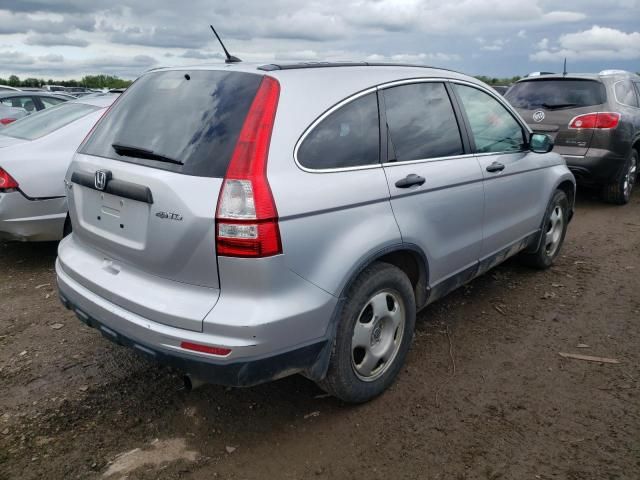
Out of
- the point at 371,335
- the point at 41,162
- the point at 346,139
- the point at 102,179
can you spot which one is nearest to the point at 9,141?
the point at 41,162

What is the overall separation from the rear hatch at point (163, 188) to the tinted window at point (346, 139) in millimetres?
351

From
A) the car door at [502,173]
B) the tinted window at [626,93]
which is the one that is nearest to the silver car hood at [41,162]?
the car door at [502,173]

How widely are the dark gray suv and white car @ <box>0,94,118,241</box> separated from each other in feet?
19.2

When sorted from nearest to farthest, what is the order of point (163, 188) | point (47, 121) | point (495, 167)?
point (163, 188) < point (495, 167) < point (47, 121)

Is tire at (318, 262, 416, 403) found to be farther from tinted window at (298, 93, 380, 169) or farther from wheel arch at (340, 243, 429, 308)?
tinted window at (298, 93, 380, 169)

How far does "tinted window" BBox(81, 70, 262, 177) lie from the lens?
2.42 metres

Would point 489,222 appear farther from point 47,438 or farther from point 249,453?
point 47,438

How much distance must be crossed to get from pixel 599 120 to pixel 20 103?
9.78 meters

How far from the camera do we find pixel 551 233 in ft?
16.7

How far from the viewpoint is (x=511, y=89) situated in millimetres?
8125

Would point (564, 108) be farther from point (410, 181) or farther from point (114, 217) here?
point (114, 217)

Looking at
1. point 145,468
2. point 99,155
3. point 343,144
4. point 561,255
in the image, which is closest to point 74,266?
point 99,155

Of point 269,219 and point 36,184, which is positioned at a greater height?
point 269,219

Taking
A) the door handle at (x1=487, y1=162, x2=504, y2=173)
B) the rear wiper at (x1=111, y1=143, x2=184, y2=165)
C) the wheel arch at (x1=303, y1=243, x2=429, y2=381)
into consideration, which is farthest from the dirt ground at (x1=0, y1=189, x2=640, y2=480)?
the rear wiper at (x1=111, y1=143, x2=184, y2=165)
